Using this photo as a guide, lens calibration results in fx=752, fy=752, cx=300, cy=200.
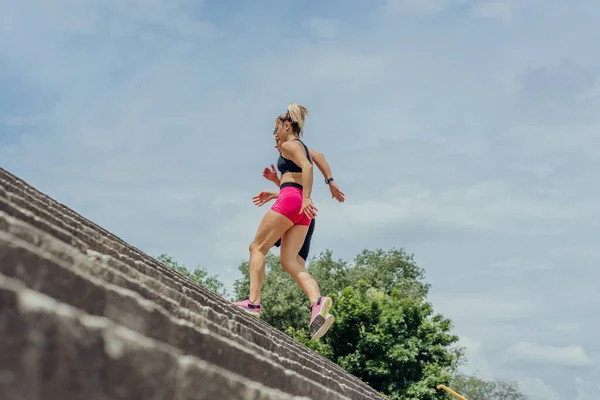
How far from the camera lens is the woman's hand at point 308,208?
7.96 m

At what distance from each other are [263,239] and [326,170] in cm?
149

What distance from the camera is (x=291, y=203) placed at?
27.1 ft

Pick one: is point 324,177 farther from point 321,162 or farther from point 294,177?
point 294,177

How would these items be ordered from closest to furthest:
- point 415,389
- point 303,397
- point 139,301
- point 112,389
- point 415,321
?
point 112,389
point 139,301
point 303,397
point 415,389
point 415,321

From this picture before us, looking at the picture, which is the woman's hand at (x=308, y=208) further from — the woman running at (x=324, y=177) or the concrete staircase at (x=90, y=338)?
the concrete staircase at (x=90, y=338)

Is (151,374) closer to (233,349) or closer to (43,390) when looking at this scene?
(43,390)

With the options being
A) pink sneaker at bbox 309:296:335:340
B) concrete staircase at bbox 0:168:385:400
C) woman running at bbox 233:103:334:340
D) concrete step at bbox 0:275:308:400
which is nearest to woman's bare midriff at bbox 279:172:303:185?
woman running at bbox 233:103:334:340

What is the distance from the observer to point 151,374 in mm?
1278

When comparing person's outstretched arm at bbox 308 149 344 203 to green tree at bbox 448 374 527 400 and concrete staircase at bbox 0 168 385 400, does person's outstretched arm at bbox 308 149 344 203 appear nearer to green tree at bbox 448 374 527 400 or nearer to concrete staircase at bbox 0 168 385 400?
concrete staircase at bbox 0 168 385 400

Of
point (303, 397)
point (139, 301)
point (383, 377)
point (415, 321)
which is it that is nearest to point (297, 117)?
point (303, 397)

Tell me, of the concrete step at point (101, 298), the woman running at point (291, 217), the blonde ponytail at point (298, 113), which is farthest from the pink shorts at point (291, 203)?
the concrete step at point (101, 298)

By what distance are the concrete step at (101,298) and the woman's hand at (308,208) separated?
6.04 m

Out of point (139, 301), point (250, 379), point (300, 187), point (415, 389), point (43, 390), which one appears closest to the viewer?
point (43, 390)

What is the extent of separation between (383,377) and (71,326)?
31518 millimetres
